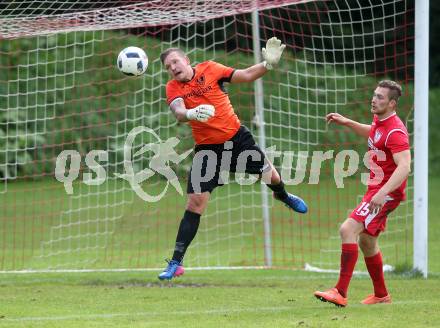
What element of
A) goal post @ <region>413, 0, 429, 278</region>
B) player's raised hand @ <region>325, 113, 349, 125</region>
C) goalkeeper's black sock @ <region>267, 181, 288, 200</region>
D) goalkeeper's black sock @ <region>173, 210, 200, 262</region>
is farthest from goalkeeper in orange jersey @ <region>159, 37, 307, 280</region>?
goal post @ <region>413, 0, 429, 278</region>

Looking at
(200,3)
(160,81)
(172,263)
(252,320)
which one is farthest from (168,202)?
(252,320)

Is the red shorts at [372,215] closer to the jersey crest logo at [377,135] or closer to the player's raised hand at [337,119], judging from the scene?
the jersey crest logo at [377,135]

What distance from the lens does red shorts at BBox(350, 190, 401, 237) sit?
802 cm

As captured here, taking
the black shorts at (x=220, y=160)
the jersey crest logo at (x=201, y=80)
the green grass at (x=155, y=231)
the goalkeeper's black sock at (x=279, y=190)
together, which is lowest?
the green grass at (x=155, y=231)

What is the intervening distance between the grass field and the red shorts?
26.4 inches

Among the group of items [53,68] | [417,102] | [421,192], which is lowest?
[421,192]

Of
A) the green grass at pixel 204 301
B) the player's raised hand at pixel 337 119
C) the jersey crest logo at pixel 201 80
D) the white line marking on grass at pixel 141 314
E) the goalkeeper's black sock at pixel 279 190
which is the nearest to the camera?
the green grass at pixel 204 301

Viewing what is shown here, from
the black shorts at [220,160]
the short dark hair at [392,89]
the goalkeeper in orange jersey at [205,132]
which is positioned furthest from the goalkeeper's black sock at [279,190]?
the short dark hair at [392,89]

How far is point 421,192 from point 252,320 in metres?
3.50

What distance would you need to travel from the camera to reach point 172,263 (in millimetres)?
8906

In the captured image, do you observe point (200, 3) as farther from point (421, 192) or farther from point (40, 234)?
point (40, 234)

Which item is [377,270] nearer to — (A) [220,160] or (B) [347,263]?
(B) [347,263]

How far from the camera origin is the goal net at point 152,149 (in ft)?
39.3

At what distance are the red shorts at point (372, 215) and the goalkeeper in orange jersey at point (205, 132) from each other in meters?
1.58
